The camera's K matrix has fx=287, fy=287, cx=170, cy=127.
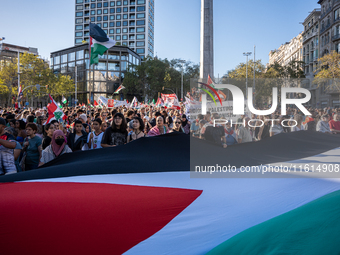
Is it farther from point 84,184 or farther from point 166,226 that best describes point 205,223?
point 84,184

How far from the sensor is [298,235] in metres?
1.72

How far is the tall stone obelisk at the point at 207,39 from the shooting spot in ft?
32.1

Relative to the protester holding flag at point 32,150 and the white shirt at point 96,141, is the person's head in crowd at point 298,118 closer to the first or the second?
the white shirt at point 96,141

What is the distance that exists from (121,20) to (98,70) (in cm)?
3965

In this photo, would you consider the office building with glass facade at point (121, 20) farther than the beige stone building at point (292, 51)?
Yes

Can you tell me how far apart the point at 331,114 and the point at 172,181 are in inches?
83.0

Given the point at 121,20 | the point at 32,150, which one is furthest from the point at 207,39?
the point at 121,20

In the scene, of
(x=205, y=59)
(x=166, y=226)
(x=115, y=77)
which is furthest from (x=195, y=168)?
(x=115, y=77)

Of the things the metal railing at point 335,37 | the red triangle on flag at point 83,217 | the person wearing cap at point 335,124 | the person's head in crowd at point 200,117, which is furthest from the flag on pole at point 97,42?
the metal railing at point 335,37

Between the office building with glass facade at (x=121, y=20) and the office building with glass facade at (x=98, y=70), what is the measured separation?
29.4 m

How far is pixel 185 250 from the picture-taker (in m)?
2.32

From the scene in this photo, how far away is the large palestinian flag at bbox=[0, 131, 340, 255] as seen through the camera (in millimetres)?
1926

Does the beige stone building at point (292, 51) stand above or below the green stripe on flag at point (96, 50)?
above

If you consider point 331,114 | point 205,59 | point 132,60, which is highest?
point 132,60
